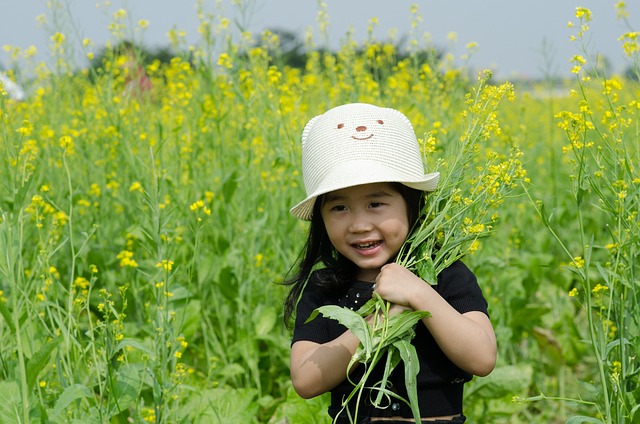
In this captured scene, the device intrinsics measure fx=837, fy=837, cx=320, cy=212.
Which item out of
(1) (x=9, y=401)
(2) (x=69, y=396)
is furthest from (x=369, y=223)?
(1) (x=9, y=401)

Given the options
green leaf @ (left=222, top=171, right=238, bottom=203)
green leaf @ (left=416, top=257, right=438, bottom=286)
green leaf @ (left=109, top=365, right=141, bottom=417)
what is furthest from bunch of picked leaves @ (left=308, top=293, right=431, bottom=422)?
green leaf @ (left=222, top=171, right=238, bottom=203)

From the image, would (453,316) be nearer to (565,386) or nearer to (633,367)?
(633,367)

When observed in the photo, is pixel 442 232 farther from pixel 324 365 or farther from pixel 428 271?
pixel 324 365

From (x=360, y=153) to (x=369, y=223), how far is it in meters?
0.15

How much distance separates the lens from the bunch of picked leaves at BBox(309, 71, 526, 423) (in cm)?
154

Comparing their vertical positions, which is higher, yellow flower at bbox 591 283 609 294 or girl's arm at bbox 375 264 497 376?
girl's arm at bbox 375 264 497 376

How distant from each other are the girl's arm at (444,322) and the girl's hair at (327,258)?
222 mm

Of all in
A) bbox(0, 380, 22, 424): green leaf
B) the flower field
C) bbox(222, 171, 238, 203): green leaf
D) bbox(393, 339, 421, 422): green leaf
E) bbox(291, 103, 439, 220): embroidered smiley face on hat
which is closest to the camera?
bbox(393, 339, 421, 422): green leaf

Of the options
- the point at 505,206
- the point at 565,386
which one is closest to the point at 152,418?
the point at 565,386

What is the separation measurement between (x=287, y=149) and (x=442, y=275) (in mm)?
1555

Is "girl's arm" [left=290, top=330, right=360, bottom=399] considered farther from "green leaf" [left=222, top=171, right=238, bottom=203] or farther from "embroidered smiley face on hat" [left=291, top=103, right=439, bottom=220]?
"green leaf" [left=222, top=171, right=238, bottom=203]

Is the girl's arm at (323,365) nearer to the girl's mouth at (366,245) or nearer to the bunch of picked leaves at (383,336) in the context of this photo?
the bunch of picked leaves at (383,336)

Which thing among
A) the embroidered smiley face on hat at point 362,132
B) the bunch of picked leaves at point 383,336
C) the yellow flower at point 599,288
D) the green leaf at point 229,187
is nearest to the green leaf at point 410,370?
the bunch of picked leaves at point 383,336

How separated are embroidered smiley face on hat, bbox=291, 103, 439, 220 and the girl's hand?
7.6 inches
